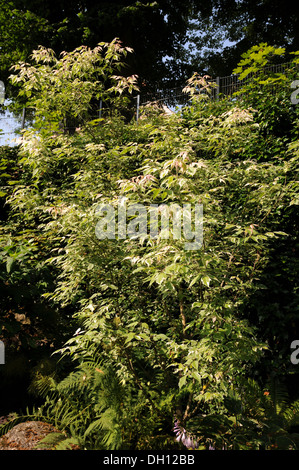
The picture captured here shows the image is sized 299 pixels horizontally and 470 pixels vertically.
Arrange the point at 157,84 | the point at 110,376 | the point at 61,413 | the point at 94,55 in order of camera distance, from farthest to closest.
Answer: the point at 157,84 < the point at 94,55 < the point at 61,413 < the point at 110,376

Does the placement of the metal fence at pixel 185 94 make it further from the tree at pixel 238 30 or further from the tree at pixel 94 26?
the tree at pixel 238 30

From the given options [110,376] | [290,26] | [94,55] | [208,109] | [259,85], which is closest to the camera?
[110,376]

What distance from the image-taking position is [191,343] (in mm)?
2865

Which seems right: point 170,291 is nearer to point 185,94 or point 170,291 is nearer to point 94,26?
point 185,94

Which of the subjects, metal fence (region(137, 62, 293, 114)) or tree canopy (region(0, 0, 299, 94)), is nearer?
metal fence (region(137, 62, 293, 114))

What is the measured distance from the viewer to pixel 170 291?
10.1ft

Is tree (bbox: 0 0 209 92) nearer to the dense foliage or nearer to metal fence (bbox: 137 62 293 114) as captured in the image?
metal fence (bbox: 137 62 293 114)

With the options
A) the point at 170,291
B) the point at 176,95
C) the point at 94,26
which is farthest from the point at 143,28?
the point at 170,291

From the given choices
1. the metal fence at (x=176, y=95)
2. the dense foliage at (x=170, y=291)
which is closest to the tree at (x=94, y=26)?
the metal fence at (x=176, y=95)

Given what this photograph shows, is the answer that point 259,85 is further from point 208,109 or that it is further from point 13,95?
point 13,95

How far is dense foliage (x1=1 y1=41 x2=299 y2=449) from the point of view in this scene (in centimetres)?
281

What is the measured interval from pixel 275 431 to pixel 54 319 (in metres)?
2.63

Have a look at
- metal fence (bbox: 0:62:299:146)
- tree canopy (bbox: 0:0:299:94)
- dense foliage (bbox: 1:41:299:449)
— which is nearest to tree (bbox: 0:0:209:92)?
tree canopy (bbox: 0:0:299:94)

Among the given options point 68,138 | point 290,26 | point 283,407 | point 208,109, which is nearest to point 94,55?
point 68,138
